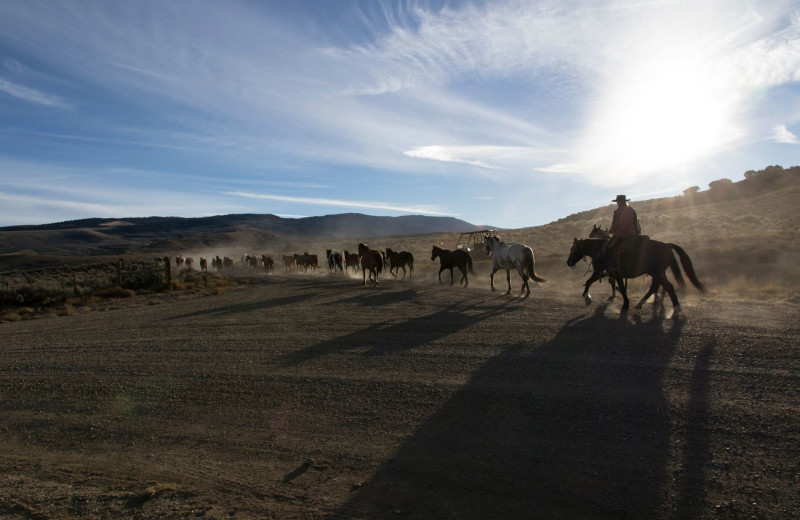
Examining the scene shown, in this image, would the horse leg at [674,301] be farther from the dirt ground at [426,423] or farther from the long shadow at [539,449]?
the long shadow at [539,449]

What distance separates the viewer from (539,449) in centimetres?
Result: 498

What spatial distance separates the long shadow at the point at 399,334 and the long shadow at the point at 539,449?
2.61 m

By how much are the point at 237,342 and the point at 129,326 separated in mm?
5765

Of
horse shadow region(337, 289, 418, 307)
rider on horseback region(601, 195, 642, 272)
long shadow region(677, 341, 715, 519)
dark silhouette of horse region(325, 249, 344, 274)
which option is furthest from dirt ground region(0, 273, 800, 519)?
dark silhouette of horse region(325, 249, 344, 274)

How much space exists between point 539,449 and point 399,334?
6.14m

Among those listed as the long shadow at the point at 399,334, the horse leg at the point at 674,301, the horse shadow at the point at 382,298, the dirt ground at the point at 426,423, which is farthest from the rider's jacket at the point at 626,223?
the horse shadow at the point at 382,298

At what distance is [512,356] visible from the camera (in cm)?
841

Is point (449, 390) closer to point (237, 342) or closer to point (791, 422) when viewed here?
point (791, 422)

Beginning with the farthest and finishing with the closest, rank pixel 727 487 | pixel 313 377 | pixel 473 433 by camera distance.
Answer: pixel 313 377 → pixel 473 433 → pixel 727 487

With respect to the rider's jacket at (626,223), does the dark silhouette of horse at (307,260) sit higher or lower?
lower

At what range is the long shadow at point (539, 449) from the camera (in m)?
4.09

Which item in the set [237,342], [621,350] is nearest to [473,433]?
[621,350]

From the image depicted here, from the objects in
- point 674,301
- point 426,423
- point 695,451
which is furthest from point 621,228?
point 426,423

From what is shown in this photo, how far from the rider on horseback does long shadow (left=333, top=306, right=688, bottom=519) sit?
4.94 metres
